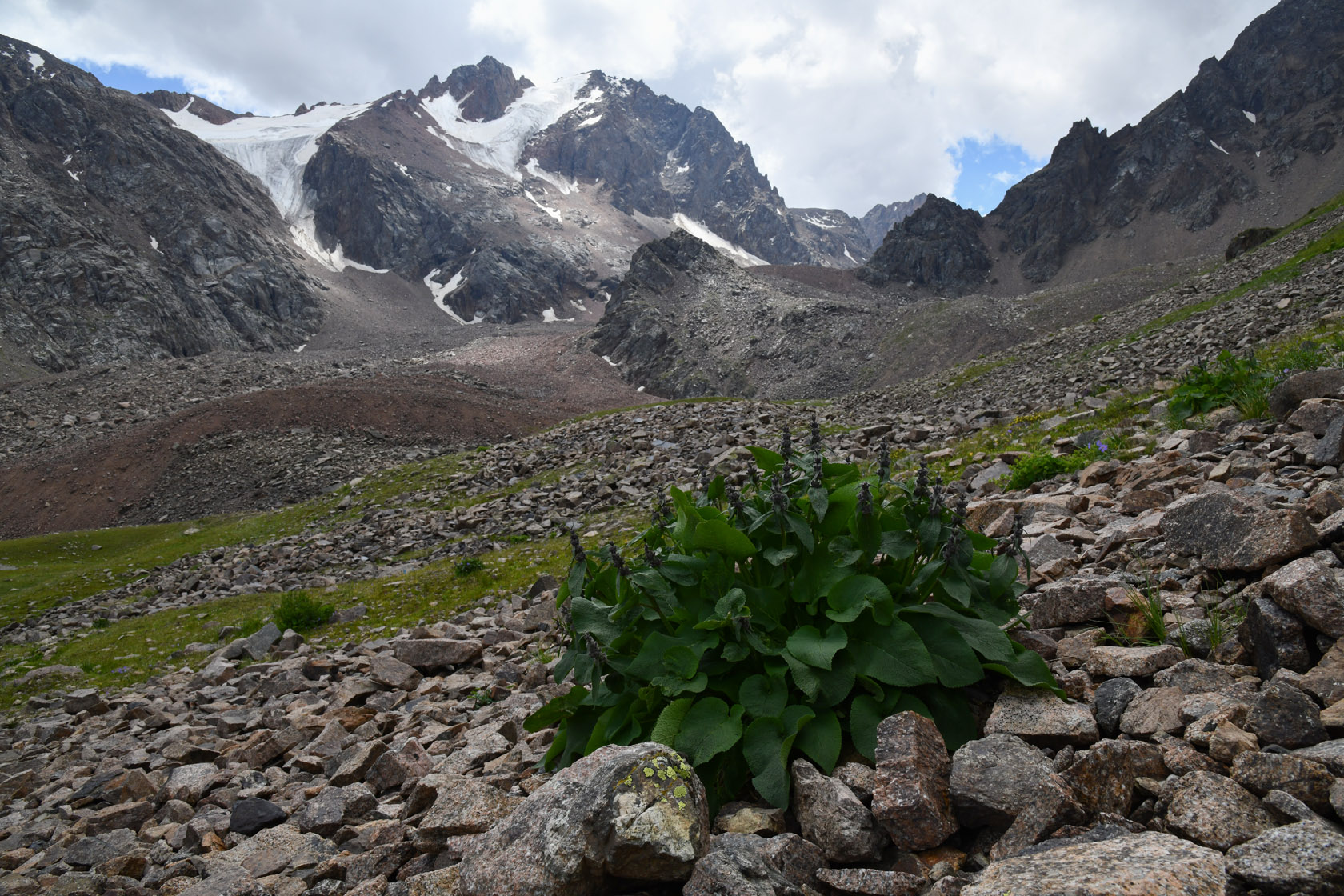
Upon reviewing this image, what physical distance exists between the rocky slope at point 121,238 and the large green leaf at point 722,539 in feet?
380

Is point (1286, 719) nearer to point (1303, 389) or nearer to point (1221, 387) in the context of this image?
point (1303, 389)

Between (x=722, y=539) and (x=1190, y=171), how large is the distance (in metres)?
172

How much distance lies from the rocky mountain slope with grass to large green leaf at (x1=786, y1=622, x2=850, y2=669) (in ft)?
1.52

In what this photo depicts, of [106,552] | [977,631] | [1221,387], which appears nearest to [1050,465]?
[1221,387]

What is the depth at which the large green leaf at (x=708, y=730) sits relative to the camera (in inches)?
134

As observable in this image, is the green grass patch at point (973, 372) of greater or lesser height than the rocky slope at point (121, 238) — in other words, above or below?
below

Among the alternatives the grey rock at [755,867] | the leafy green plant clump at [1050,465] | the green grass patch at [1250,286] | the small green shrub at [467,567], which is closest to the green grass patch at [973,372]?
the green grass patch at [1250,286]

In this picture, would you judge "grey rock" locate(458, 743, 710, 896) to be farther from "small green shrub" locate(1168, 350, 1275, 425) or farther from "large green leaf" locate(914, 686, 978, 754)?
"small green shrub" locate(1168, 350, 1275, 425)

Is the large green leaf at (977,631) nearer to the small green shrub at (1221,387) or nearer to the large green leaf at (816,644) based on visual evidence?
the large green leaf at (816,644)

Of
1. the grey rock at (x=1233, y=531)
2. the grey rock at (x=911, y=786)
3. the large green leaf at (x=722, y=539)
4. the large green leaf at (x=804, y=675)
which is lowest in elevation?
the grey rock at (x=911, y=786)

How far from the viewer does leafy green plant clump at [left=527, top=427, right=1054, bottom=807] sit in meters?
3.47

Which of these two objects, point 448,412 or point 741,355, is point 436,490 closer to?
point 448,412

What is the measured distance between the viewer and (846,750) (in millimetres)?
3605

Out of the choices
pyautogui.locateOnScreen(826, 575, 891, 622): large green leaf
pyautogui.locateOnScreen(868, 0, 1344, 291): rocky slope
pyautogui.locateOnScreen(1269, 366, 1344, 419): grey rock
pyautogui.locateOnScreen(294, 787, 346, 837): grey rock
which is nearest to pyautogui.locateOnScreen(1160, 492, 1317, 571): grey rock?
pyautogui.locateOnScreen(826, 575, 891, 622): large green leaf
